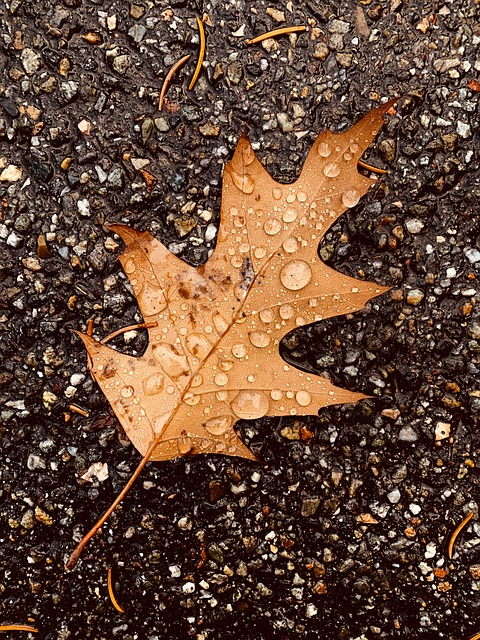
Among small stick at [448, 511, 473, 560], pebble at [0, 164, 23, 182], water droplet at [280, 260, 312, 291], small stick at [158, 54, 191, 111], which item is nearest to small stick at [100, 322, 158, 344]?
water droplet at [280, 260, 312, 291]

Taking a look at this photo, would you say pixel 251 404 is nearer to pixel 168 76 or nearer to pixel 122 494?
pixel 122 494

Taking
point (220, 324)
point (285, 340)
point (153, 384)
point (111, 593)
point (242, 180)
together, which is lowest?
point (111, 593)

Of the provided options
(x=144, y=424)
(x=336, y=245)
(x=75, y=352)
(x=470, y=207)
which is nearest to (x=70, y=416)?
(x=75, y=352)

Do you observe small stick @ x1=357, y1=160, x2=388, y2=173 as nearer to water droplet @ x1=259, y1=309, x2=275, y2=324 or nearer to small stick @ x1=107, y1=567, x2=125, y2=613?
water droplet @ x1=259, y1=309, x2=275, y2=324

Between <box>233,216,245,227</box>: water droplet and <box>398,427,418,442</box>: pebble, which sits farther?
<box>398,427,418,442</box>: pebble

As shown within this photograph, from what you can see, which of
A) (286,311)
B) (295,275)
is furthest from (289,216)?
(286,311)

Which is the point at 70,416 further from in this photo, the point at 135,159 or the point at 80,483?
the point at 135,159

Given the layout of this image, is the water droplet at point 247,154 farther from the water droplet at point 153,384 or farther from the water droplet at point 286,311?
the water droplet at point 153,384
